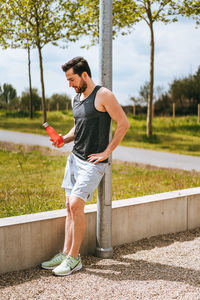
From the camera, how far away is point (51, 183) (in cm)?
709

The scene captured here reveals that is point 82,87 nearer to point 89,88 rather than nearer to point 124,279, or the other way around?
point 89,88

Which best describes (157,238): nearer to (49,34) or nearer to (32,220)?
(32,220)

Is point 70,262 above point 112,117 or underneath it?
underneath

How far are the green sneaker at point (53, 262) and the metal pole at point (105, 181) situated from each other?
0.45 m

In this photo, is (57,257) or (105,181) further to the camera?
(105,181)

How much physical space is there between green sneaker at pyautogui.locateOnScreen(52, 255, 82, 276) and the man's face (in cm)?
139

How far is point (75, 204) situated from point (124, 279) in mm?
722

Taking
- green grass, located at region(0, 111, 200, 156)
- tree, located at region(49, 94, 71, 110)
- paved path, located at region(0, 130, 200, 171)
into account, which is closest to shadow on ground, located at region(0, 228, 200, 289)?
paved path, located at region(0, 130, 200, 171)

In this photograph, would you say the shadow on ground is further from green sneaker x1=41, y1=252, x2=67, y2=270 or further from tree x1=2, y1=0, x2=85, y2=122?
tree x1=2, y1=0, x2=85, y2=122

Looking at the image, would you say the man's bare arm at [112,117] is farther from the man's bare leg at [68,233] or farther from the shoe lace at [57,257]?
the shoe lace at [57,257]

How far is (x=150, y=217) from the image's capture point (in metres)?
4.28

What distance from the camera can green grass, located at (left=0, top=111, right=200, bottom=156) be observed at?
13938 mm

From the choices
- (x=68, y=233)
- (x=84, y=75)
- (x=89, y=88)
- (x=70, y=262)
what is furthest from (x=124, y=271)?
(x=84, y=75)

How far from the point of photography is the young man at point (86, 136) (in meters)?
3.18
